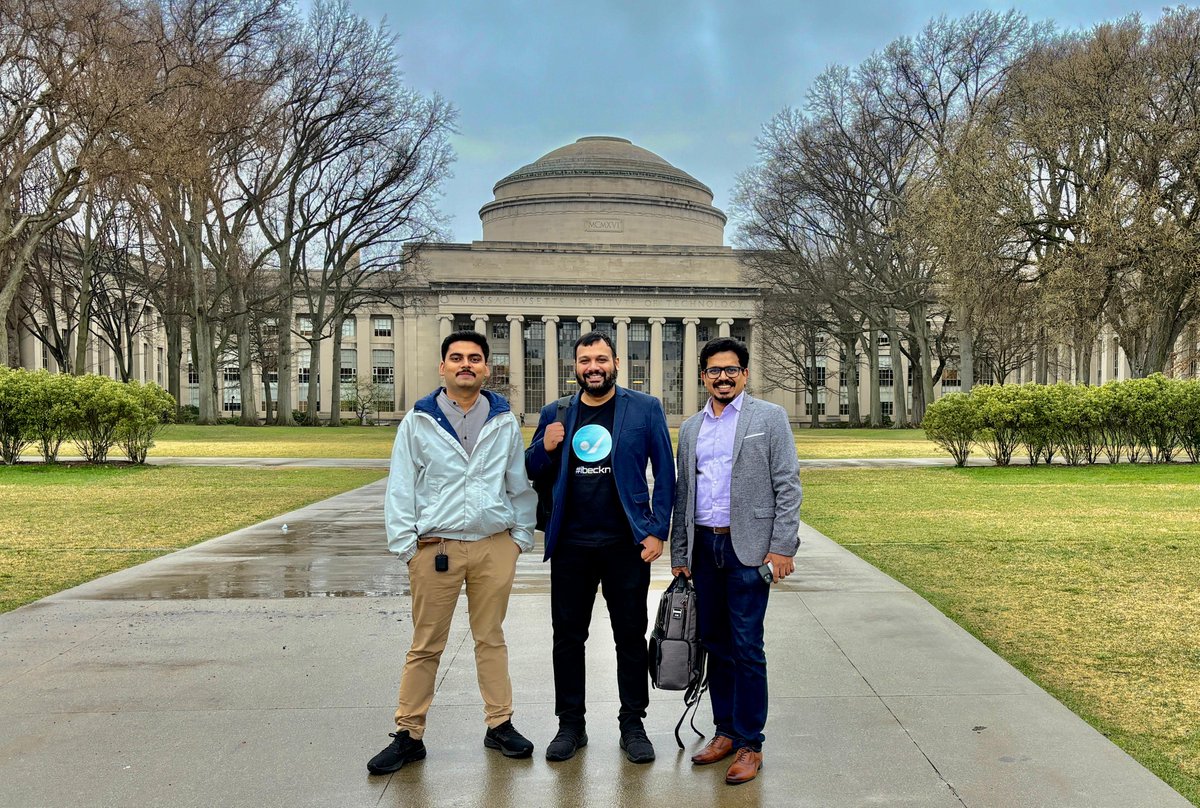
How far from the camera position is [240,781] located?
439cm

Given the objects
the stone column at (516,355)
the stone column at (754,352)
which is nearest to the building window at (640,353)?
the stone column at (754,352)

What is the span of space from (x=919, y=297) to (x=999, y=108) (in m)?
12.4

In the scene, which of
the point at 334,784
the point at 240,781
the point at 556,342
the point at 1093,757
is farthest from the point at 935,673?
the point at 556,342

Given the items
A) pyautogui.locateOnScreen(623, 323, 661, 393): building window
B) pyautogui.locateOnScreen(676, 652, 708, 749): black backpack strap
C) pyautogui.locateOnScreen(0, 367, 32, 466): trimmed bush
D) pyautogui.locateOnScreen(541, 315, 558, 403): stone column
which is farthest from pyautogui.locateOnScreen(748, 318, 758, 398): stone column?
pyautogui.locateOnScreen(676, 652, 708, 749): black backpack strap

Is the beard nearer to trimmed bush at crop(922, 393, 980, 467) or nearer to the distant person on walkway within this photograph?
the distant person on walkway

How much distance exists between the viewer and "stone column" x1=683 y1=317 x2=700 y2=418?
283 ft

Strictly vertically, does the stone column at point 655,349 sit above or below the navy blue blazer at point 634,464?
above

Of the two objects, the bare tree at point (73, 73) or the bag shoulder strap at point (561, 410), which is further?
the bare tree at point (73, 73)

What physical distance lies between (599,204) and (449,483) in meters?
89.7

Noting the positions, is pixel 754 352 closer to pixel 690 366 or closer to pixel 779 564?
pixel 690 366

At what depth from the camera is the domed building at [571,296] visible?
278ft

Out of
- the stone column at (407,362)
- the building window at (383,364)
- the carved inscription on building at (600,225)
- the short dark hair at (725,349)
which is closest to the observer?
the short dark hair at (725,349)

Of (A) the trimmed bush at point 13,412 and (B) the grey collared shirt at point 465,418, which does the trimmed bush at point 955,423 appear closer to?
(B) the grey collared shirt at point 465,418

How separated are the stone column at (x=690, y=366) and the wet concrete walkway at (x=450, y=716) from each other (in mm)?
78107
